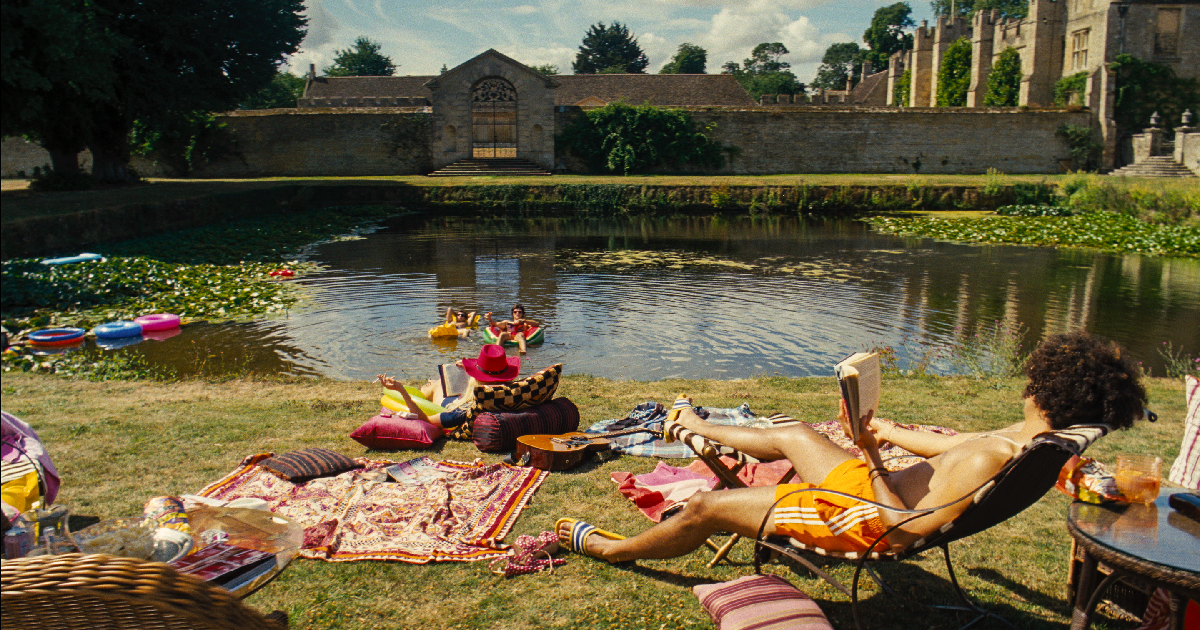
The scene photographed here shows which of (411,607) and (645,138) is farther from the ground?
(645,138)

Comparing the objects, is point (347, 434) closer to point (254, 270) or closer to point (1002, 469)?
point (1002, 469)

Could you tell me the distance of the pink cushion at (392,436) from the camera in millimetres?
5352

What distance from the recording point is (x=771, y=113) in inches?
1426

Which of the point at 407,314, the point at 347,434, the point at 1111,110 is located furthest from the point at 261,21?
the point at 1111,110

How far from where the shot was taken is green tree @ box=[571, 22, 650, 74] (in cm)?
7744

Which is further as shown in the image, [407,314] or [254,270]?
[254,270]

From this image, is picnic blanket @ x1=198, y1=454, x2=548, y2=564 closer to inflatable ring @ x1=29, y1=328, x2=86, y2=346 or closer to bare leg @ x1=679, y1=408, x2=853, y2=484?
bare leg @ x1=679, y1=408, x2=853, y2=484

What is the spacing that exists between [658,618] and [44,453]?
295cm

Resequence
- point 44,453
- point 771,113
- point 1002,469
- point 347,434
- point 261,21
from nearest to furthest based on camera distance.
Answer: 1. point 1002,469
2. point 44,453
3. point 347,434
4. point 261,21
5. point 771,113

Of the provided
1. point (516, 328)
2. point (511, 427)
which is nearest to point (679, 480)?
point (511, 427)

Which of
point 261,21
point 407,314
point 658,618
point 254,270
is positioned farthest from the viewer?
point 261,21

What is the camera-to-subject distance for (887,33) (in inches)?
2808

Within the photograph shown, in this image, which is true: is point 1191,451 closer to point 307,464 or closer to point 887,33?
point 307,464

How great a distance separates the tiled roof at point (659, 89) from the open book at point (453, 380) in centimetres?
3982
